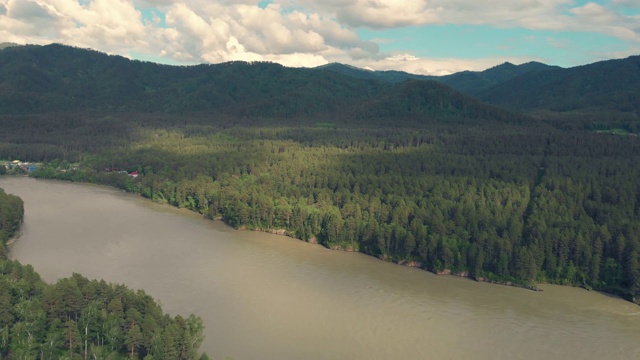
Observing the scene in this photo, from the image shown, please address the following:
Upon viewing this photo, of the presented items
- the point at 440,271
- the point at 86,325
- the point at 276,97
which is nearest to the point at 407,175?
the point at 440,271

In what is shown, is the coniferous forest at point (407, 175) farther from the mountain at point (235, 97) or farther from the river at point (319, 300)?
the river at point (319, 300)

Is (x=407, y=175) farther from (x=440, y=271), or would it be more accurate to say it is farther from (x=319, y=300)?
(x=319, y=300)

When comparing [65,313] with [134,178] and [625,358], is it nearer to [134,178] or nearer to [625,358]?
[625,358]

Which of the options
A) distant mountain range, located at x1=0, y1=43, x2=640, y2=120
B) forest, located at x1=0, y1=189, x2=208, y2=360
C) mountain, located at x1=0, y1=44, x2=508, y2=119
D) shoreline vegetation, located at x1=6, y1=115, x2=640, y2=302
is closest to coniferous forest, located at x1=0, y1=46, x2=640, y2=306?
shoreline vegetation, located at x1=6, y1=115, x2=640, y2=302

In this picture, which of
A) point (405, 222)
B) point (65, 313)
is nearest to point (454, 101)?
point (405, 222)

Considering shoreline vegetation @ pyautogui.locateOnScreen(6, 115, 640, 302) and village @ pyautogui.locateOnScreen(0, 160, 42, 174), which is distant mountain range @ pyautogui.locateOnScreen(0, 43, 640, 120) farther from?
village @ pyautogui.locateOnScreen(0, 160, 42, 174)

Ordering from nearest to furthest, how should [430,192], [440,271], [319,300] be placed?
[319,300]
[440,271]
[430,192]
